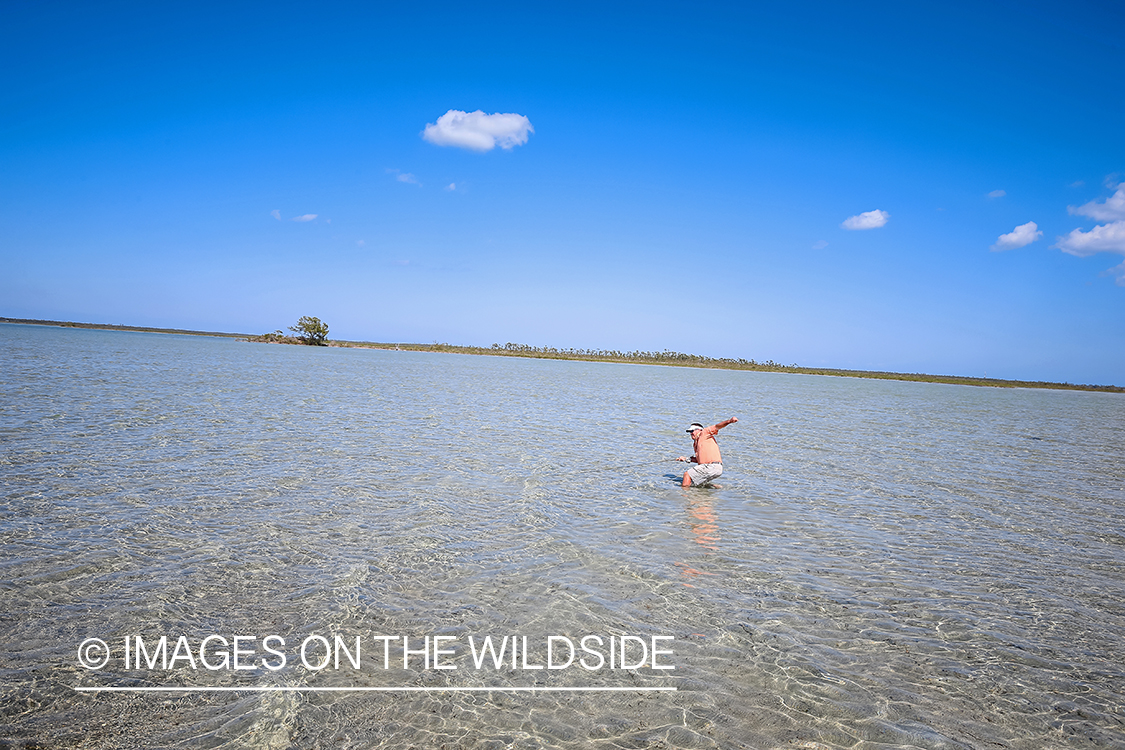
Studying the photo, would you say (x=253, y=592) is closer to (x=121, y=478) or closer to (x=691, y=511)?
(x=121, y=478)

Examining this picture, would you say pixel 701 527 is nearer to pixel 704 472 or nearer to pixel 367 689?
pixel 704 472

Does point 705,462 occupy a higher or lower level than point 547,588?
higher

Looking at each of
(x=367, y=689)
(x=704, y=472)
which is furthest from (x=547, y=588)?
(x=704, y=472)

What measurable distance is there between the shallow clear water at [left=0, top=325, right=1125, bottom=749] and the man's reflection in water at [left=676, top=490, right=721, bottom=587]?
0.30ft

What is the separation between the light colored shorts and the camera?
601 inches

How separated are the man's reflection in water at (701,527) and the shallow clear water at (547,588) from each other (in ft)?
0.30

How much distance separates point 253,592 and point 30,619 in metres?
2.31

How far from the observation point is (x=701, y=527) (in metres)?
12.0

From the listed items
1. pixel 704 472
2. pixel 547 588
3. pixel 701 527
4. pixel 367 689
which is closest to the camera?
pixel 367 689

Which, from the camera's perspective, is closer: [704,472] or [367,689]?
[367,689]

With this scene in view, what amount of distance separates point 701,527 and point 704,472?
11.2 ft

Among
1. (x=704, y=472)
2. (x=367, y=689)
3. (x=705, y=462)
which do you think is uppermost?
(x=705, y=462)

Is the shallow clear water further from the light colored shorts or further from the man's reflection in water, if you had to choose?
the light colored shorts

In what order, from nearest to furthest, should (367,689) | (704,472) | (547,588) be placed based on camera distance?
(367,689) < (547,588) < (704,472)
